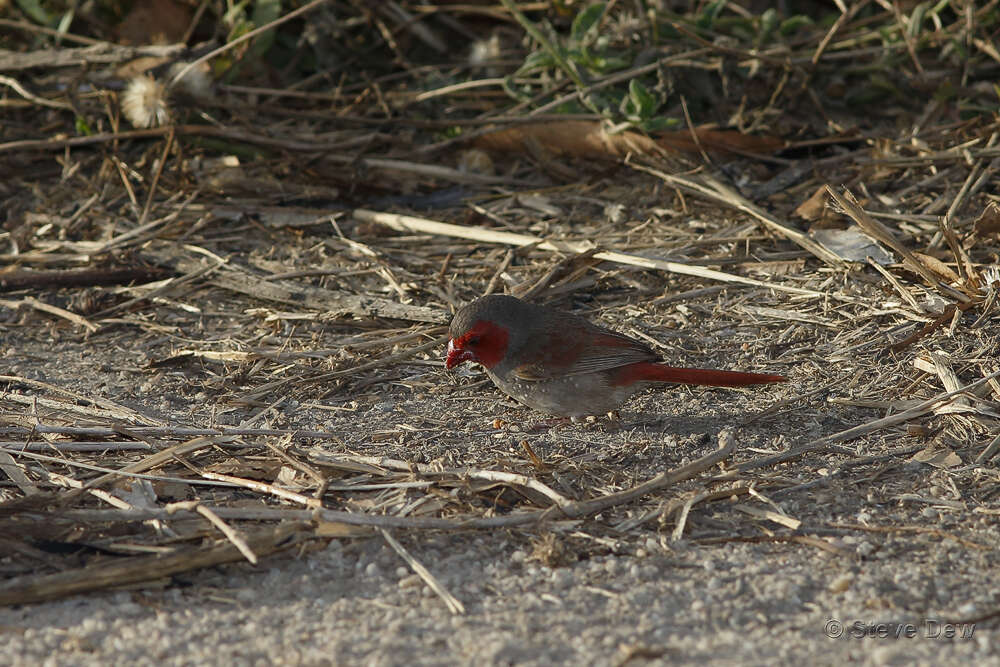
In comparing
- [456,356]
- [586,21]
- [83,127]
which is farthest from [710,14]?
[83,127]

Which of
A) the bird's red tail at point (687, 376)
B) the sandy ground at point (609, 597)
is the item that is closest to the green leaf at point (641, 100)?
the bird's red tail at point (687, 376)

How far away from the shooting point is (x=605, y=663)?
9.27ft

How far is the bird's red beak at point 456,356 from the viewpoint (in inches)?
179

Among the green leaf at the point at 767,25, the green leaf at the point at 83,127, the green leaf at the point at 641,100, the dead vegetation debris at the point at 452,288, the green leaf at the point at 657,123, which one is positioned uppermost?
the green leaf at the point at 767,25

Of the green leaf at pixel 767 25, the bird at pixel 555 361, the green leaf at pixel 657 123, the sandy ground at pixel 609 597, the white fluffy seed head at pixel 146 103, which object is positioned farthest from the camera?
the green leaf at pixel 767 25

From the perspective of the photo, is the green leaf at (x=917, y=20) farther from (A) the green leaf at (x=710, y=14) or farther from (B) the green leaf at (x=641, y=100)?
(B) the green leaf at (x=641, y=100)

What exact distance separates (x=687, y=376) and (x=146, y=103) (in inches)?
152

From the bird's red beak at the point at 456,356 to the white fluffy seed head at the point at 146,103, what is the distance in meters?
2.97

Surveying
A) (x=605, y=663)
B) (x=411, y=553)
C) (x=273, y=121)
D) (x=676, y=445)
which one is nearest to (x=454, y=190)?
(x=273, y=121)

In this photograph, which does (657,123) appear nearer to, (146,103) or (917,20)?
(917,20)

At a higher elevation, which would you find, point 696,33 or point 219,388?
point 696,33

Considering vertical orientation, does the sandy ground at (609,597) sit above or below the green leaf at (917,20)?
below

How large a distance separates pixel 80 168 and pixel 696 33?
3870mm

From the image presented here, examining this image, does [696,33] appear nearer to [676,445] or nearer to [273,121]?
[273,121]
